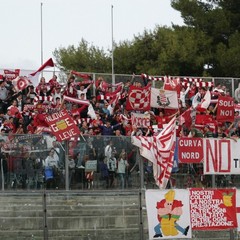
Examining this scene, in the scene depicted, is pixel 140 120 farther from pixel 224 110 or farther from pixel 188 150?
pixel 188 150

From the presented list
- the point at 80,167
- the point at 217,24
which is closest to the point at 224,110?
the point at 80,167

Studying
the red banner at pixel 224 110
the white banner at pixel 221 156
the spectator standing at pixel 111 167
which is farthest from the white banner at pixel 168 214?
the red banner at pixel 224 110

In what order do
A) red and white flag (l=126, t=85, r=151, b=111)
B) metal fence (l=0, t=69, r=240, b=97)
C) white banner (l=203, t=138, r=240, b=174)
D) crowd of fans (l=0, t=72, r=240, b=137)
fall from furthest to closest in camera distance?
1. metal fence (l=0, t=69, r=240, b=97)
2. red and white flag (l=126, t=85, r=151, b=111)
3. crowd of fans (l=0, t=72, r=240, b=137)
4. white banner (l=203, t=138, r=240, b=174)

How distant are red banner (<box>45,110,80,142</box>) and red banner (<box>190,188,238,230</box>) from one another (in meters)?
3.95

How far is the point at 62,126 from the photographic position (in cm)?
2844

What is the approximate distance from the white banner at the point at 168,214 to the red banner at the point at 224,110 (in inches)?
304

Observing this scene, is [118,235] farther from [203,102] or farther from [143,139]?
[203,102]

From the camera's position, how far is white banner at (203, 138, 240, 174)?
96.1 feet

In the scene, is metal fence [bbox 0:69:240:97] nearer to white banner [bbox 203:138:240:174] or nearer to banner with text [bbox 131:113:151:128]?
banner with text [bbox 131:113:151:128]

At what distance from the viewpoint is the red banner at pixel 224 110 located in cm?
3506

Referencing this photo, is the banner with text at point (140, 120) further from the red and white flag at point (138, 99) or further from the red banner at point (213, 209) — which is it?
the red banner at point (213, 209)

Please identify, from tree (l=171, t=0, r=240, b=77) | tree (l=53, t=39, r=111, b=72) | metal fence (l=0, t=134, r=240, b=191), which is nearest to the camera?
metal fence (l=0, t=134, r=240, b=191)

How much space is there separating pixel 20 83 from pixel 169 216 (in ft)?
31.2

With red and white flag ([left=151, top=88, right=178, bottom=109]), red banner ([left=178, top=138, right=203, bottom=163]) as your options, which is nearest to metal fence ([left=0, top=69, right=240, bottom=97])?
red and white flag ([left=151, top=88, right=178, bottom=109])
